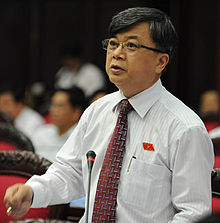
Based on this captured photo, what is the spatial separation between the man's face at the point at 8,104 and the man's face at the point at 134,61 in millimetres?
3909

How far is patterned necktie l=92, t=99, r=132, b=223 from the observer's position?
1714 mm

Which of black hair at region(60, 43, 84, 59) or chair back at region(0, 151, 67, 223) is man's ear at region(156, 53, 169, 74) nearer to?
chair back at region(0, 151, 67, 223)

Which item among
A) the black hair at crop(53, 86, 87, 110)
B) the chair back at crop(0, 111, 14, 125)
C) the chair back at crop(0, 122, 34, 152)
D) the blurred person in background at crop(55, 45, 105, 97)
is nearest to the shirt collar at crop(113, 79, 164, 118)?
the chair back at crop(0, 122, 34, 152)

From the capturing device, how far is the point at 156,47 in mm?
1741

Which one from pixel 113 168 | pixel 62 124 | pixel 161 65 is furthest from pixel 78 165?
pixel 62 124

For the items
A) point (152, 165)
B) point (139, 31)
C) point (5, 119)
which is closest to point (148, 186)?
point (152, 165)

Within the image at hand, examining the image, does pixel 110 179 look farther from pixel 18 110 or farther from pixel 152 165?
pixel 18 110

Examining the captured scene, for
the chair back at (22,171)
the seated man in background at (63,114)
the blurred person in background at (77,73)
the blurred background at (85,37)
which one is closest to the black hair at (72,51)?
the blurred person in background at (77,73)

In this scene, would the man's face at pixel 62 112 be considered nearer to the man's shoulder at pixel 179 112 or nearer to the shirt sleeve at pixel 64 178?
the shirt sleeve at pixel 64 178

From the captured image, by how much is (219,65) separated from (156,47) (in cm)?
526

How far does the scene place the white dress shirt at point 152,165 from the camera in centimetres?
161

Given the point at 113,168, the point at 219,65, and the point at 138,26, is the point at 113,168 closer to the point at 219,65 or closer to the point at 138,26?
the point at 138,26

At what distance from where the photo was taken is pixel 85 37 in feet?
24.9

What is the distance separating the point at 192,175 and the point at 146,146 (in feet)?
0.62
